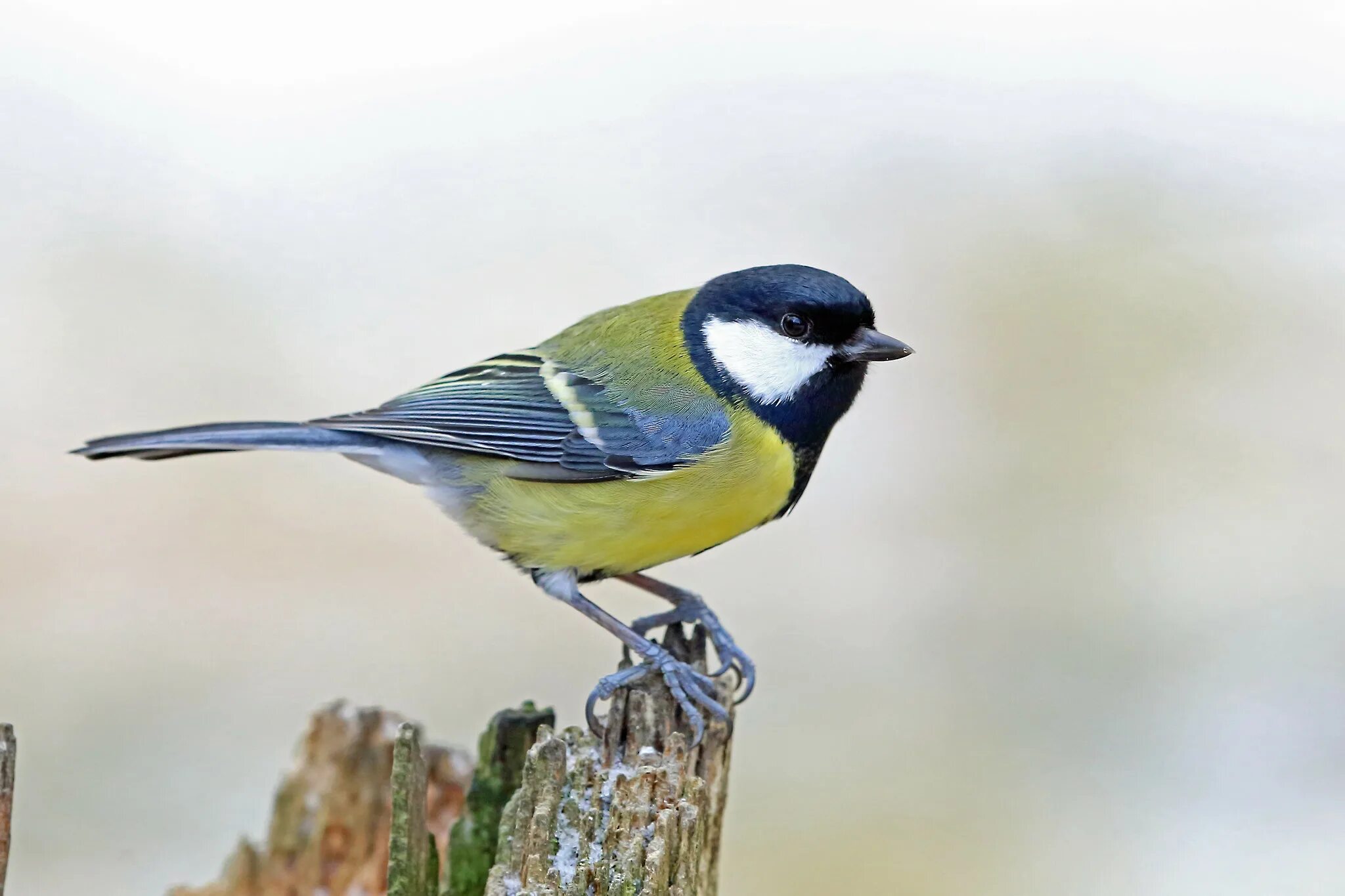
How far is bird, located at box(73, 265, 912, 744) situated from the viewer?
3.16 m

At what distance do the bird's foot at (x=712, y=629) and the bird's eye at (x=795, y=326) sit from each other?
2.47 ft

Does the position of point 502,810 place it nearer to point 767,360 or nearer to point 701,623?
point 701,623

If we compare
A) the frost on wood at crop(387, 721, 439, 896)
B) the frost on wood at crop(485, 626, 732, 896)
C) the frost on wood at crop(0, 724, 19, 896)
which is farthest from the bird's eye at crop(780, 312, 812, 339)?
the frost on wood at crop(0, 724, 19, 896)

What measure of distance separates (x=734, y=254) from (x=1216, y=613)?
2750 millimetres

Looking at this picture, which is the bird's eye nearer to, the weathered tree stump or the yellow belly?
the yellow belly

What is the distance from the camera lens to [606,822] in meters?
2.53

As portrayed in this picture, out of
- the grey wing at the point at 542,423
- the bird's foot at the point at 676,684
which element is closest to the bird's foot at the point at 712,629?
the bird's foot at the point at 676,684

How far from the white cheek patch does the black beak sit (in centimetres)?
5

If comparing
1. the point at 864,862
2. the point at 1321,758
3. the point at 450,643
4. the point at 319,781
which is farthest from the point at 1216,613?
the point at 319,781

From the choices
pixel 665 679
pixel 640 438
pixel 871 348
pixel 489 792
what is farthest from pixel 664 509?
pixel 489 792

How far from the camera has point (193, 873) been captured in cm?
463

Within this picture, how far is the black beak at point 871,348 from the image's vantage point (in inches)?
125

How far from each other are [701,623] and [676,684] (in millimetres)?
348

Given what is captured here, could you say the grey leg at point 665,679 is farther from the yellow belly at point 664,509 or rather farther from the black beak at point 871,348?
the black beak at point 871,348
